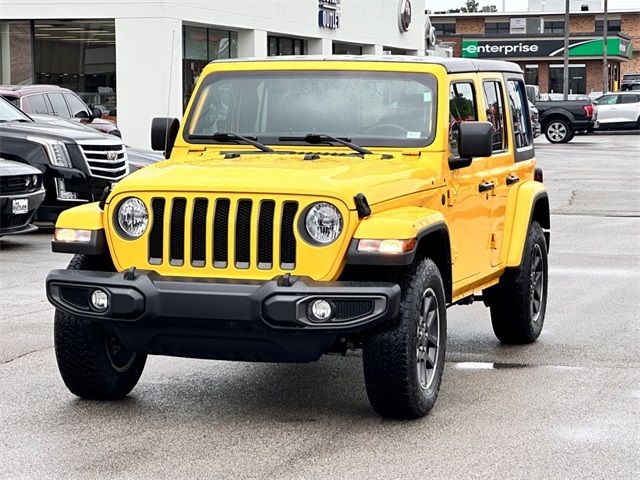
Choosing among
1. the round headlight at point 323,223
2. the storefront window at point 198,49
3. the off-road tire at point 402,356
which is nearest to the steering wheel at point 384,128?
the off-road tire at point 402,356

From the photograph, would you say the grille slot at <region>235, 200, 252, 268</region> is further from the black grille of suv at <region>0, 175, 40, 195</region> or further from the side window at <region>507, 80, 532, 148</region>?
the black grille of suv at <region>0, 175, 40, 195</region>

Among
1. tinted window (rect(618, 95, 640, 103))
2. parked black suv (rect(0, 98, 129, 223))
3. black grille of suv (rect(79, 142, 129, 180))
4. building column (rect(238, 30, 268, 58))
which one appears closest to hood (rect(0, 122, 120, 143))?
parked black suv (rect(0, 98, 129, 223))

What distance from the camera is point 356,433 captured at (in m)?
6.53

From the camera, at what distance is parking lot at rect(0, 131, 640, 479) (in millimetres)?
5938

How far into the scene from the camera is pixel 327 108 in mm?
7727

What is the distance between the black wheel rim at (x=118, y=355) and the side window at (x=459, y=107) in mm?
2222

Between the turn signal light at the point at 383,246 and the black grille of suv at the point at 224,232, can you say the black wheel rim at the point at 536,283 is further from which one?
the black grille of suv at the point at 224,232

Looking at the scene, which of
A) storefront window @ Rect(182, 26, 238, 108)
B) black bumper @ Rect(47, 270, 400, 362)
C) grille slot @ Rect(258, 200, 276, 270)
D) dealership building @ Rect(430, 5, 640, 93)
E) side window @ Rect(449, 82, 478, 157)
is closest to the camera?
black bumper @ Rect(47, 270, 400, 362)

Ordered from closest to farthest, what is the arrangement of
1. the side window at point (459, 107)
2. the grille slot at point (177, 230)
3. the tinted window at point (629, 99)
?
the grille slot at point (177, 230) → the side window at point (459, 107) → the tinted window at point (629, 99)

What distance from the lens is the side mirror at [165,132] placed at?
7969 mm

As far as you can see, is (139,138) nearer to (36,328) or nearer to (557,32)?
(36,328)

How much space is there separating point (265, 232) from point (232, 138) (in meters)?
1.48

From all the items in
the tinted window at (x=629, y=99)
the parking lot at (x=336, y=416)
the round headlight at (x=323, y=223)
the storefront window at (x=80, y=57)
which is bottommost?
the parking lot at (x=336, y=416)

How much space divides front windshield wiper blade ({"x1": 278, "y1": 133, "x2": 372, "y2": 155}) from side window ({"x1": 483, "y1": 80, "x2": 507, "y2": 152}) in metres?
1.40
